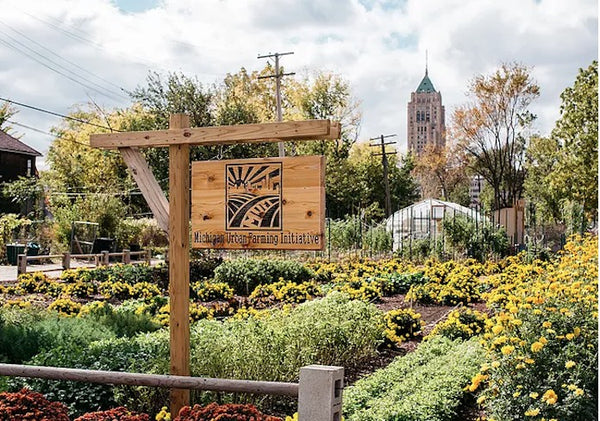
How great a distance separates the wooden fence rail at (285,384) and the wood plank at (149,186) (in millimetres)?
1385

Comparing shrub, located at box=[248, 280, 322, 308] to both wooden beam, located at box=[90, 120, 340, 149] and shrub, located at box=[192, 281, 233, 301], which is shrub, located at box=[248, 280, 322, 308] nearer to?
shrub, located at box=[192, 281, 233, 301]

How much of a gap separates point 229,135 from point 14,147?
36.3 m

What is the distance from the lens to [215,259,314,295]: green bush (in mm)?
13867

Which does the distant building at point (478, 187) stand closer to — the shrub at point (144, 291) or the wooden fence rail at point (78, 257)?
the wooden fence rail at point (78, 257)

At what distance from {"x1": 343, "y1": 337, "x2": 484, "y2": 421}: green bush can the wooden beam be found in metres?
1.76

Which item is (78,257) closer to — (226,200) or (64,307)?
(64,307)

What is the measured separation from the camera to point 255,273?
14023 millimetres

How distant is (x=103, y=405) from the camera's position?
5.33 meters

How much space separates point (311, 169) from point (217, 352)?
171cm

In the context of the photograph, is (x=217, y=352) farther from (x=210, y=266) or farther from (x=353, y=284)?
(x=210, y=266)

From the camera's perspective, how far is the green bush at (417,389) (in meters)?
4.95

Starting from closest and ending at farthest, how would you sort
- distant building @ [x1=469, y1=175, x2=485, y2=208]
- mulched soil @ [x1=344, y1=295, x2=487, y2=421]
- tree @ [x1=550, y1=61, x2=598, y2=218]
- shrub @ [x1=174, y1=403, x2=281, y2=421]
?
1. shrub @ [x1=174, y1=403, x2=281, y2=421]
2. mulched soil @ [x1=344, y1=295, x2=487, y2=421]
3. tree @ [x1=550, y1=61, x2=598, y2=218]
4. distant building @ [x1=469, y1=175, x2=485, y2=208]

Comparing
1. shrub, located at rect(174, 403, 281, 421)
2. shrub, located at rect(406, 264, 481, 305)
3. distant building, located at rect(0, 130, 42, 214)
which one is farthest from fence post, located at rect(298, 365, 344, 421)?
distant building, located at rect(0, 130, 42, 214)

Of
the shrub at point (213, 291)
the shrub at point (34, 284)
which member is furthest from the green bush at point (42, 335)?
the shrub at point (34, 284)
